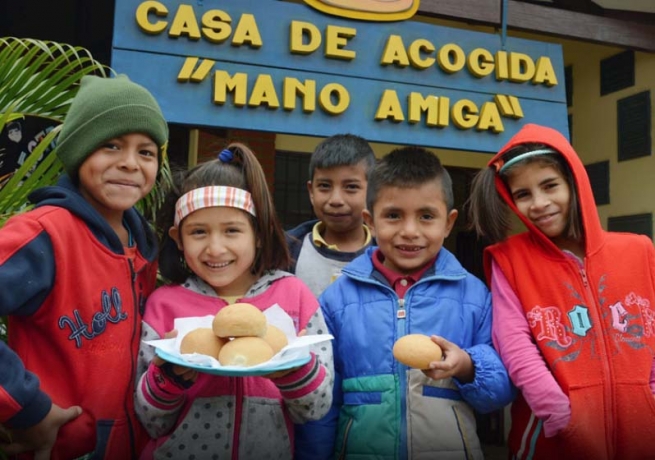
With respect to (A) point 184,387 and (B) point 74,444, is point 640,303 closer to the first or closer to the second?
(A) point 184,387

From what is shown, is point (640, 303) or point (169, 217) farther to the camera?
point (169, 217)

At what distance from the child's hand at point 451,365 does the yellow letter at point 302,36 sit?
9.78 feet

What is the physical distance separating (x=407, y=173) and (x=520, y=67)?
3323 mm

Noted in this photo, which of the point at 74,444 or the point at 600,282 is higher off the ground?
the point at 600,282

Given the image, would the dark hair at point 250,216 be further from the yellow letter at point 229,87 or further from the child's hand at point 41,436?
the yellow letter at point 229,87

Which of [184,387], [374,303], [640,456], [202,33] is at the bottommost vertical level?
[640,456]

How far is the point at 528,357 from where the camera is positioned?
178 centimetres

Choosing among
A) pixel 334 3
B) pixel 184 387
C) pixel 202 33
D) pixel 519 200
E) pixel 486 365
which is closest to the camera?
pixel 184 387

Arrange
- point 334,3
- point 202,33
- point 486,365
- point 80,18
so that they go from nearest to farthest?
point 486,365
point 202,33
point 334,3
point 80,18

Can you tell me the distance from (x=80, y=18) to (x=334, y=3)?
6.76ft

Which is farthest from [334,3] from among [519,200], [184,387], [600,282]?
[184,387]

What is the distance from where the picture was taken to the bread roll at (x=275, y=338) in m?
1.55

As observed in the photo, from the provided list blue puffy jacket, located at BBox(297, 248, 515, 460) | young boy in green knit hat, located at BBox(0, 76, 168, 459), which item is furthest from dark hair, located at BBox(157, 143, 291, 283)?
blue puffy jacket, located at BBox(297, 248, 515, 460)

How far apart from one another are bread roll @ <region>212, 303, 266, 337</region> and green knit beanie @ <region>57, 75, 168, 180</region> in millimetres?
624
